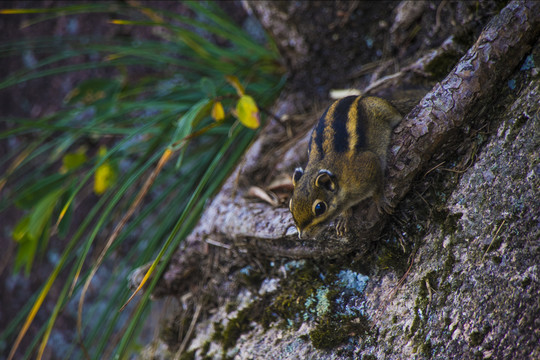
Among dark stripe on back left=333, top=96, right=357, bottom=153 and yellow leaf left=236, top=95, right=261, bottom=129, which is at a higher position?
yellow leaf left=236, top=95, right=261, bottom=129

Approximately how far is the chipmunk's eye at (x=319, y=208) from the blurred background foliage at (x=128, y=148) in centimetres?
61

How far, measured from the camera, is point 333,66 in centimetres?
317

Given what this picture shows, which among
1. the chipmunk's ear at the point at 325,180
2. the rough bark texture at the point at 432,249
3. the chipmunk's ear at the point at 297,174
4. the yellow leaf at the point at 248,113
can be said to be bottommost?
the rough bark texture at the point at 432,249

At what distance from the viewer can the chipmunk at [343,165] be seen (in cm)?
195

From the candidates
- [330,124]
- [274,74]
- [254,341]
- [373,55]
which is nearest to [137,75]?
[274,74]

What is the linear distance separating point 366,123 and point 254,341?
1.19 m

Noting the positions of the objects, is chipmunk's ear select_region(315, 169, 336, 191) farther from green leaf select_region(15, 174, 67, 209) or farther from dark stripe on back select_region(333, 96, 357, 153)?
green leaf select_region(15, 174, 67, 209)

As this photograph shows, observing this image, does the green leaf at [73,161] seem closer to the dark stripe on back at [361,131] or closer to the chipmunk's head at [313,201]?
the chipmunk's head at [313,201]

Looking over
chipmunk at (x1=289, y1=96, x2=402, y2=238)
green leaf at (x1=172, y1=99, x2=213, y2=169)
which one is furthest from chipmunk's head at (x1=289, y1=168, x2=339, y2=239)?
green leaf at (x1=172, y1=99, x2=213, y2=169)

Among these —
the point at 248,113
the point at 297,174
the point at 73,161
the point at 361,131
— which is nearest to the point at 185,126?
the point at 248,113

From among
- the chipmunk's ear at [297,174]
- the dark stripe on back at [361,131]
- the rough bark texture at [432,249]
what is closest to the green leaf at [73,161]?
the rough bark texture at [432,249]

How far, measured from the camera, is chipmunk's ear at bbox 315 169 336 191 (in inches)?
79.4

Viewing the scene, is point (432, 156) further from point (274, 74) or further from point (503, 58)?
point (274, 74)

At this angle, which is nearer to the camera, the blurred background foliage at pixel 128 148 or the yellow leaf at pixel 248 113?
the yellow leaf at pixel 248 113
